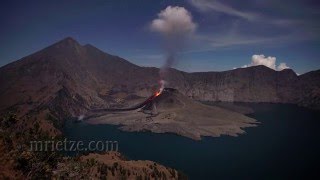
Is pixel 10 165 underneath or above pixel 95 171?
above

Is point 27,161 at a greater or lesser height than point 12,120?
lesser

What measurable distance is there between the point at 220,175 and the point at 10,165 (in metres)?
127

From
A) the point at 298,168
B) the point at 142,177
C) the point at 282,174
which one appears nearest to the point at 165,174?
the point at 142,177

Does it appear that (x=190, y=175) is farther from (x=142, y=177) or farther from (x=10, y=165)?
(x=10, y=165)

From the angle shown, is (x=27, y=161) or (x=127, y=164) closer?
(x=27, y=161)

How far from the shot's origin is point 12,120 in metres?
88.8

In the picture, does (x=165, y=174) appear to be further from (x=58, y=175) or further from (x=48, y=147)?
(x=58, y=175)

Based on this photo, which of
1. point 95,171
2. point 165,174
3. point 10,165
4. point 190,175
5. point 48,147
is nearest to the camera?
point 10,165

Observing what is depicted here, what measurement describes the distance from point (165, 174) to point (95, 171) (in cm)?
3612

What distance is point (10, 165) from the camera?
231 feet

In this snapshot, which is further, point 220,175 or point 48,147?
point 220,175

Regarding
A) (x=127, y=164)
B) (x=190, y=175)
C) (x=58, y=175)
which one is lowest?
(x=190, y=175)

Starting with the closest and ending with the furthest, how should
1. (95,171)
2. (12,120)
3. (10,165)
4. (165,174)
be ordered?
(10,165), (12,120), (95,171), (165,174)

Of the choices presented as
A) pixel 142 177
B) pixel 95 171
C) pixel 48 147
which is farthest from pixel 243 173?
pixel 48 147
